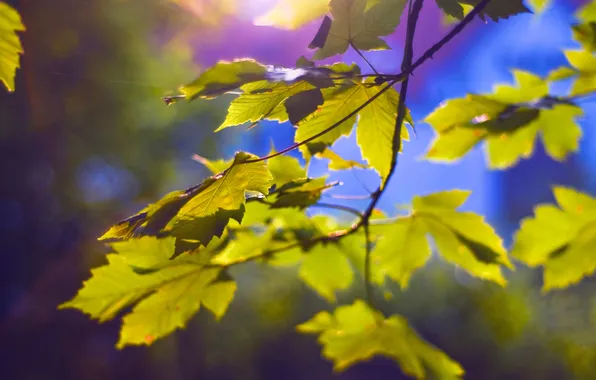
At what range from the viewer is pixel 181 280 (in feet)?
2.31

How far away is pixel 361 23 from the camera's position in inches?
20.4

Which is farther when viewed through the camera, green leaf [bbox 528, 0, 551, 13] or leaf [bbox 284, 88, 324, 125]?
green leaf [bbox 528, 0, 551, 13]

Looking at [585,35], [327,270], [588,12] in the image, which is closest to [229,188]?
[327,270]

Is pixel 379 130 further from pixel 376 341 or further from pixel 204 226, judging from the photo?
pixel 376 341

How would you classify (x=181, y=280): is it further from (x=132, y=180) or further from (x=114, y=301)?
(x=132, y=180)

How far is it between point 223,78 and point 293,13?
0.72ft

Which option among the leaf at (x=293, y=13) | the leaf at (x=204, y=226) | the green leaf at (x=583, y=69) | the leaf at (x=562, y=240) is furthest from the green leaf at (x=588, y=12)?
the leaf at (x=204, y=226)

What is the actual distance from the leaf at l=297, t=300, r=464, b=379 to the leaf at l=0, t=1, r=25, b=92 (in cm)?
72

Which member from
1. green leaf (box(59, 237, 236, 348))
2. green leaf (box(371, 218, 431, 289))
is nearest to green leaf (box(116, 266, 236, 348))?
green leaf (box(59, 237, 236, 348))

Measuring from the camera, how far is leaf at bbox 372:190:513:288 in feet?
2.53

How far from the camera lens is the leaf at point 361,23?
0.51 metres

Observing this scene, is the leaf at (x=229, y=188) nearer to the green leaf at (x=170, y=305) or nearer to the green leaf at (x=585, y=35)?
the green leaf at (x=170, y=305)

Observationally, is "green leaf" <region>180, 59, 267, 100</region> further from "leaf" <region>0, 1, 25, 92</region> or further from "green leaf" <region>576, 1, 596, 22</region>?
"green leaf" <region>576, 1, 596, 22</region>

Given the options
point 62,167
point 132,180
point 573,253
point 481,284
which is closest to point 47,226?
point 62,167
